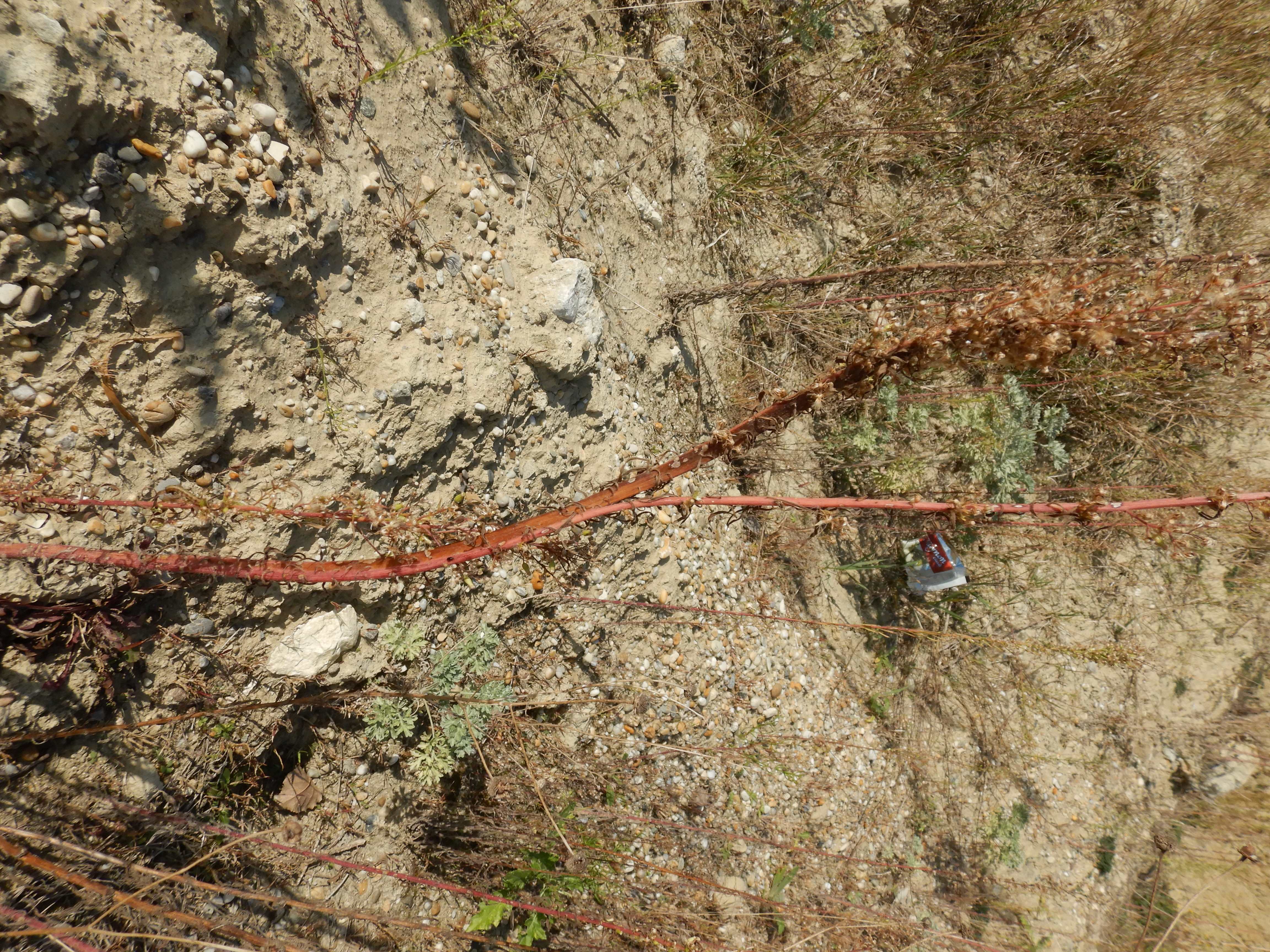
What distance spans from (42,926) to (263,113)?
8.48ft

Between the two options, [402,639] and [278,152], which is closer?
[278,152]

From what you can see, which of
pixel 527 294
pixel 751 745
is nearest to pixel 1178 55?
pixel 527 294

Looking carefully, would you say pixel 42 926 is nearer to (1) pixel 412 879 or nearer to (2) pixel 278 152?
(1) pixel 412 879

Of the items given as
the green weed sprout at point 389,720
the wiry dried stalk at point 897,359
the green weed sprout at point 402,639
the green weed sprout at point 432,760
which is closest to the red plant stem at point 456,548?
the wiry dried stalk at point 897,359

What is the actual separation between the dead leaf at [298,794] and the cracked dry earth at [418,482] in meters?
0.04

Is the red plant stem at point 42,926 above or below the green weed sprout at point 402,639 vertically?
below

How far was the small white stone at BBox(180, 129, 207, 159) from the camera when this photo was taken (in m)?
2.07

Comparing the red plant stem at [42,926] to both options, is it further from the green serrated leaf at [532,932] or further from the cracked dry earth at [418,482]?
the green serrated leaf at [532,932]

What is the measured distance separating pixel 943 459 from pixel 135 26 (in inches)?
179

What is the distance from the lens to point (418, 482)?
272 centimetres

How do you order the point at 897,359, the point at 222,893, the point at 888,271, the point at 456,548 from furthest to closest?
the point at 888,271 → the point at 456,548 → the point at 222,893 → the point at 897,359

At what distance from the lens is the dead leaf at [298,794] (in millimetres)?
2510

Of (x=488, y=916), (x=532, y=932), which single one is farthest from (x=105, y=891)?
(x=532, y=932)

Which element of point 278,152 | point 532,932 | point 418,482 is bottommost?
point 532,932
